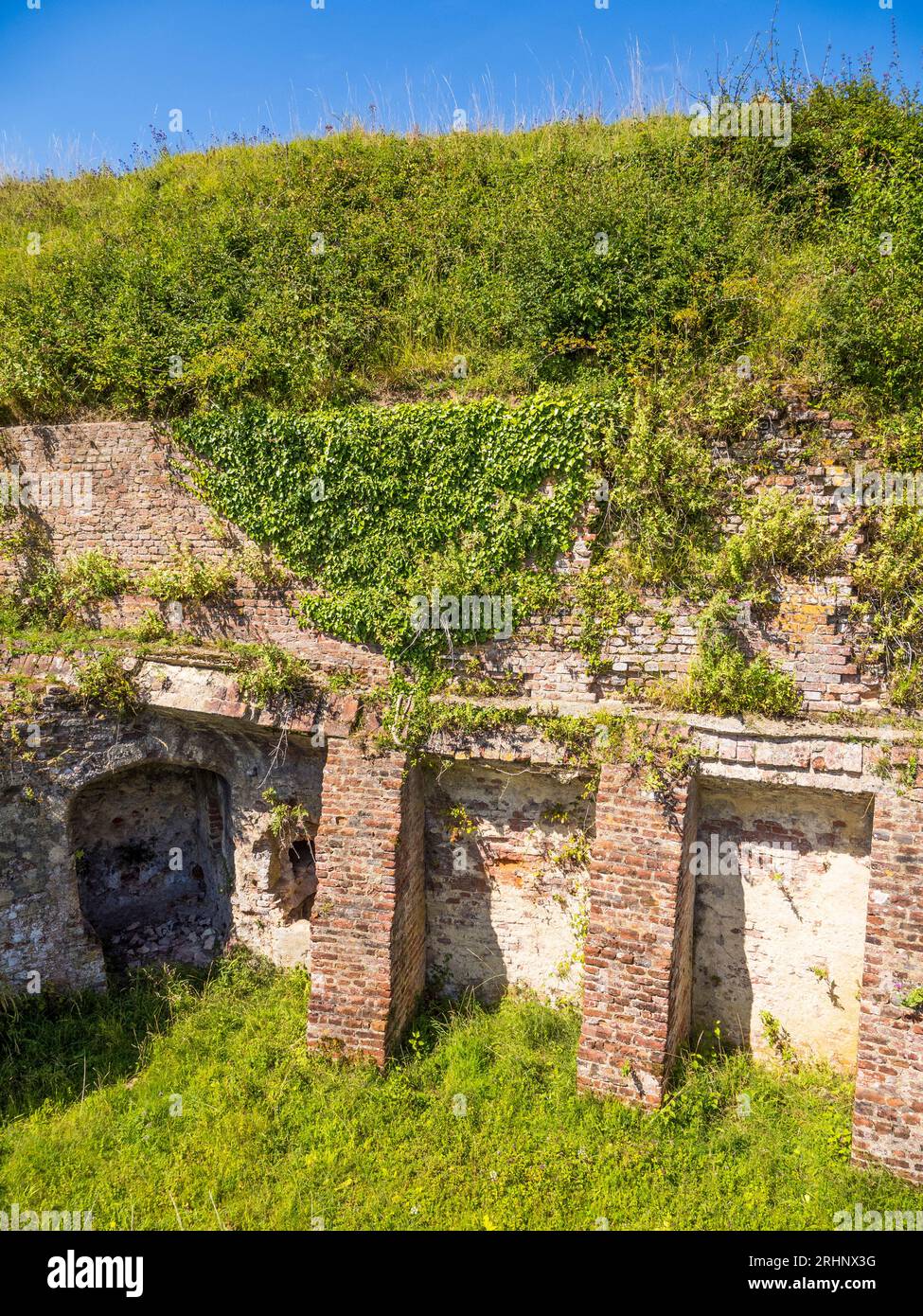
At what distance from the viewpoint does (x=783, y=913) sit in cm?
671

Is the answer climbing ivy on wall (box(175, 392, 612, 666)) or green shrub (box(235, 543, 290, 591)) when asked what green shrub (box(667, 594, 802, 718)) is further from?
green shrub (box(235, 543, 290, 591))

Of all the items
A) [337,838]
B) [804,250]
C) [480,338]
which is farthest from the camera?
[804,250]

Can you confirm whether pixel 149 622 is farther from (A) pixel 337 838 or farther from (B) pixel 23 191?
(B) pixel 23 191

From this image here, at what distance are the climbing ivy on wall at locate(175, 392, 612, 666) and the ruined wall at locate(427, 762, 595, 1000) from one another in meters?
1.52

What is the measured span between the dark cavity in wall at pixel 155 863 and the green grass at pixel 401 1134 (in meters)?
1.40

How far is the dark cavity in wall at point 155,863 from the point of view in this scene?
9016 mm

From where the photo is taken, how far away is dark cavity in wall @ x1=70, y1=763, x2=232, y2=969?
902 centimetres

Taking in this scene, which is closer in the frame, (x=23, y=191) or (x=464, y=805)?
(x=464, y=805)

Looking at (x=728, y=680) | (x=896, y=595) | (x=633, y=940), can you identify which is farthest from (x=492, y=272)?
(x=633, y=940)

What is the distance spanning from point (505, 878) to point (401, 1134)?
2343 millimetres

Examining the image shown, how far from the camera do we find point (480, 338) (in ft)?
27.2

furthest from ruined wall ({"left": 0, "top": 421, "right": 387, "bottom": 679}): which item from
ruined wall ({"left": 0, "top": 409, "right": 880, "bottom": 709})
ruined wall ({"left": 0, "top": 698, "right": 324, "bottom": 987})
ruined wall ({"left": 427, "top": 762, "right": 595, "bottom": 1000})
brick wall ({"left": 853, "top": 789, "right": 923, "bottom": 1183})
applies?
brick wall ({"left": 853, "top": 789, "right": 923, "bottom": 1183})
